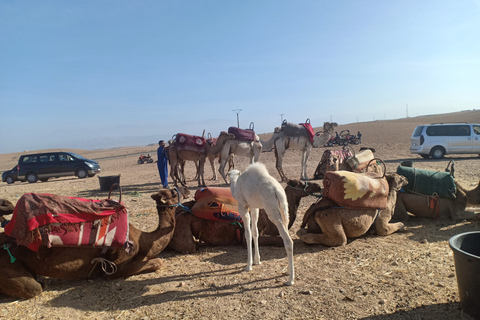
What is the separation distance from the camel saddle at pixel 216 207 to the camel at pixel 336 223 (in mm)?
1185

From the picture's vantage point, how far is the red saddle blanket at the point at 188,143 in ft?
41.8

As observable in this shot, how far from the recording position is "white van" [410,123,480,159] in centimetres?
1803

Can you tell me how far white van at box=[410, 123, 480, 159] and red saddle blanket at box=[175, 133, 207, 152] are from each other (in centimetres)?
1298

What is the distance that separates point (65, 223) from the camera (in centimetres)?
391

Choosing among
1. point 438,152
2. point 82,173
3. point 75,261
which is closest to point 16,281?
point 75,261

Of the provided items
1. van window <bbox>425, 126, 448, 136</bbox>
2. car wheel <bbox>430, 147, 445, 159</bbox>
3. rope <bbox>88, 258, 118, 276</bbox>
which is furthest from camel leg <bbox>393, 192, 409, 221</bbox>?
van window <bbox>425, 126, 448, 136</bbox>

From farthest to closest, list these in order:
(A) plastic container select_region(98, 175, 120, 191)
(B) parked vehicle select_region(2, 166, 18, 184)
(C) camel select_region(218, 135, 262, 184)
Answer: (B) parked vehicle select_region(2, 166, 18, 184) < (C) camel select_region(218, 135, 262, 184) < (A) plastic container select_region(98, 175, 120, 191)

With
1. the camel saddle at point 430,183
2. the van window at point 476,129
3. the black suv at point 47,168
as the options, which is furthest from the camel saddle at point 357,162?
the black suv at point 47,168

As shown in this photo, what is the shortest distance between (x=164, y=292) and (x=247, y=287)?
1.03m

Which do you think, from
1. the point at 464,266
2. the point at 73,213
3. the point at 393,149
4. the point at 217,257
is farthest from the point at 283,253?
the point at 393,149

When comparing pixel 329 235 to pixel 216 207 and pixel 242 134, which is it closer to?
pixel 216 207

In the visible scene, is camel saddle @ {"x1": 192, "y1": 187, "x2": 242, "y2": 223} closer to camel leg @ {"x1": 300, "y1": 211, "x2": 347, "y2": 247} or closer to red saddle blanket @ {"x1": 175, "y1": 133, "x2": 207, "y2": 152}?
camel leg @ {"x1": 300, "y1": 211, "x2": 347, "y2": 247}

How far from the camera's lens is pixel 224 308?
11.8 ft

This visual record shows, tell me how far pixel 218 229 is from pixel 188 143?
25.2ft
